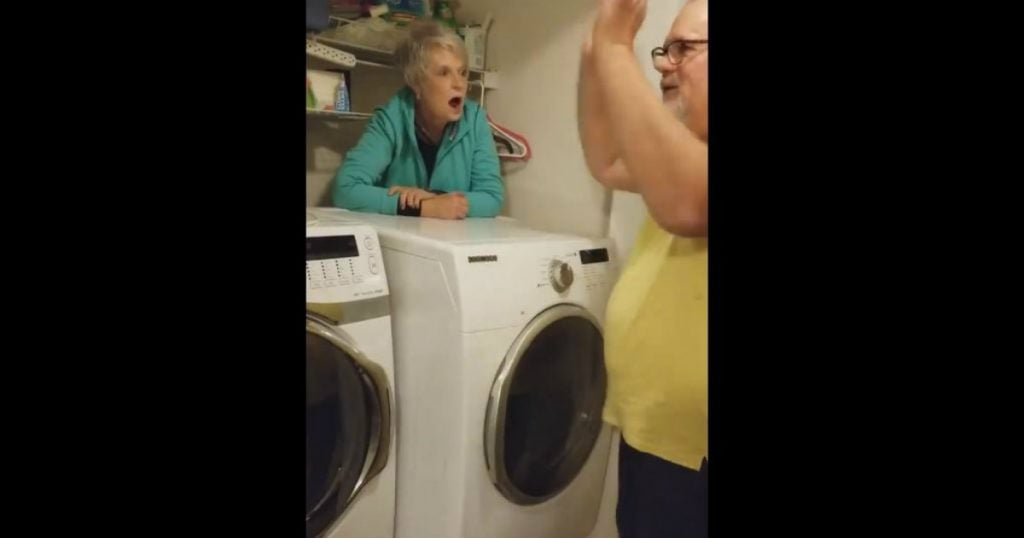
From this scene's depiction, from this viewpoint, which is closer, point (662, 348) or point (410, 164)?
point (662, 348)

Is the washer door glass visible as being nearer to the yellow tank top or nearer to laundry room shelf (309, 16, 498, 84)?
the yellow tank top

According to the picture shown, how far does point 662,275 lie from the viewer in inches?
29.6

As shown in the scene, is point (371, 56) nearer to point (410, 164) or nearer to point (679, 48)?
point (410, 164)

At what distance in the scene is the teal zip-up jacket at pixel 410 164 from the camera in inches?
56.8

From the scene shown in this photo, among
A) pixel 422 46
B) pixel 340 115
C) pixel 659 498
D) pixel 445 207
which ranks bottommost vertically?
pixel 659 498

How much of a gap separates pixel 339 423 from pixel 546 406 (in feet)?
1.32

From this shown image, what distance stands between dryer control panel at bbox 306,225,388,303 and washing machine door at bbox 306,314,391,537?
6cm

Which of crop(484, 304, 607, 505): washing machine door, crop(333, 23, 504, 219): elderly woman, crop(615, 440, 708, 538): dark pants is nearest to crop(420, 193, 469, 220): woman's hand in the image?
crop(333, 23, 504, 219): elderly woman

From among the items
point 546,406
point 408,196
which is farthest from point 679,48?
point 408,196

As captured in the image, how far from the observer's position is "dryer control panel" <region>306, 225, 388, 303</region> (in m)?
0.99
